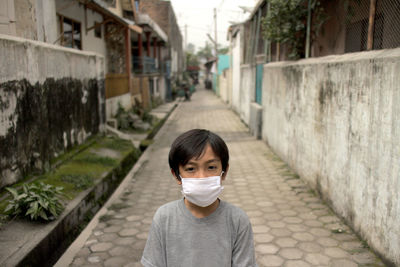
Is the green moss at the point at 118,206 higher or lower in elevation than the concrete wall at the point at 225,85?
lower

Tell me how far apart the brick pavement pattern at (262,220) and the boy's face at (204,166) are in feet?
6.91

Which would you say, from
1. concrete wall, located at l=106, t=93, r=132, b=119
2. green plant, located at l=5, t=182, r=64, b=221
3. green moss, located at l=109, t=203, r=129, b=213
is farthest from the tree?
green plant, located at l=5, t=182, r=64, b=221

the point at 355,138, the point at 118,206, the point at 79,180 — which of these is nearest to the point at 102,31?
the point at 79,180

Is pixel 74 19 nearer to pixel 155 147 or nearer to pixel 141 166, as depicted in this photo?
pixel 155 147

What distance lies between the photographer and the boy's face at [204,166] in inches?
68.7

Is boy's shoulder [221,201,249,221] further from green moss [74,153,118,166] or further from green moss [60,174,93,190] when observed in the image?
green moss [74,153,118,166]

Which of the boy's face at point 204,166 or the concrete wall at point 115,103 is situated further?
the concrete wall at point 115,103

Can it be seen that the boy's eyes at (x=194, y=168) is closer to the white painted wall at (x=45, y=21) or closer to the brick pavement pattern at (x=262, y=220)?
the brick pavement pattern at (x=262, y=220)

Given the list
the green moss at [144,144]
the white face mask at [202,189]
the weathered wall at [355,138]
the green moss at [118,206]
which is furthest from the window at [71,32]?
the white face mask at [202,189]

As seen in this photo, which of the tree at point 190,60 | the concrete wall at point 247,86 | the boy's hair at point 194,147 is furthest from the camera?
the tree at point 190,60

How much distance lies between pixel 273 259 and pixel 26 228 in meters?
2.59

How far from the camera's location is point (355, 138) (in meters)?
4.00

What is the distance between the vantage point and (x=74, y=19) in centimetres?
1034

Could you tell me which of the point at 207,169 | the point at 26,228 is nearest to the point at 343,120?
the point at 207,169
